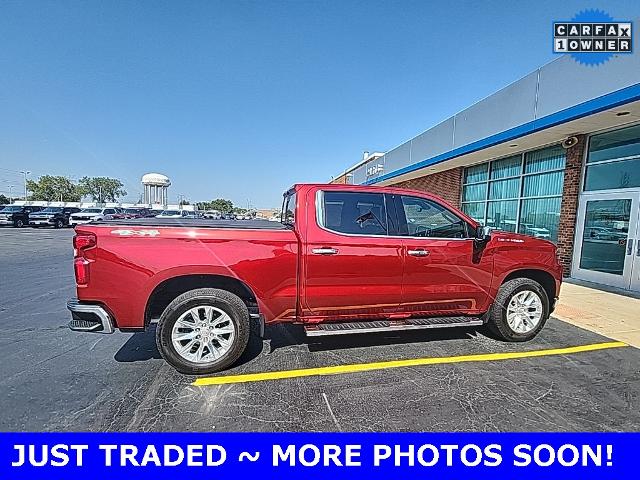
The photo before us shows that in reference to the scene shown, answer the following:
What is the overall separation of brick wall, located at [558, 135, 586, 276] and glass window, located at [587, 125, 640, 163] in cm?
25

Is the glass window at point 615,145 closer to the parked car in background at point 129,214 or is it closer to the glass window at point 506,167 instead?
the glass window at point 506,167

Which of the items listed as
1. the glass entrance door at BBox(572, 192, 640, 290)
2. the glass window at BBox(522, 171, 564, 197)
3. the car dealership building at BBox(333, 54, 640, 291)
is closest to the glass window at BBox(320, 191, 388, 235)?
the car dealership building at BBox(333, 54, 640, 291)

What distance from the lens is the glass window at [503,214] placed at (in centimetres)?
1188

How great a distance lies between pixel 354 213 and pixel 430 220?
1005 millimetres

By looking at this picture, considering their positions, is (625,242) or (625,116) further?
(625,242)

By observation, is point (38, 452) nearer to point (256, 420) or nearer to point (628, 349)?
point (256, 420)

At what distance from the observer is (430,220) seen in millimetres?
4398

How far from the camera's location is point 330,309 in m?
3.96

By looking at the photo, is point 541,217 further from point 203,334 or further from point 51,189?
point 51,189

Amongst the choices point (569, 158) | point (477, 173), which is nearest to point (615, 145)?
point (569, 158)

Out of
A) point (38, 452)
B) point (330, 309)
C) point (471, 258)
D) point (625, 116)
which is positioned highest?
point (625, 116)

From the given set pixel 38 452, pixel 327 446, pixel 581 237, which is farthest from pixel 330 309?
pixel 581 237

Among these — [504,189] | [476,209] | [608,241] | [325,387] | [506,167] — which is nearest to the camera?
[325,387]

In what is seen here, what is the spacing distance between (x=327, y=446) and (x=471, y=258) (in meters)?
2.84
